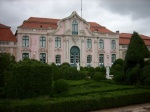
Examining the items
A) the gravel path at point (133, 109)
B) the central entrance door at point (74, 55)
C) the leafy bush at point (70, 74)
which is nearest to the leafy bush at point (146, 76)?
the gravel path at point (133, 109)

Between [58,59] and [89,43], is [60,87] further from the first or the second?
[89,43]

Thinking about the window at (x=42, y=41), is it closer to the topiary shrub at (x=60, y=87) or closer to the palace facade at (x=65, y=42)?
the palace facade at (x=65, y=42)

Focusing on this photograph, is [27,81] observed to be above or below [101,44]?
below

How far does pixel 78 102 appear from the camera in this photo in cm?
1129

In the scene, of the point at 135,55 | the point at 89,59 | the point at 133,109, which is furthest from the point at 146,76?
the point at 89,59

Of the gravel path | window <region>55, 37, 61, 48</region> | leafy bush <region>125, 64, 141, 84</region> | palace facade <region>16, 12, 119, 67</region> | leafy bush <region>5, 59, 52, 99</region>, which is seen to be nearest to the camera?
leafy bush <region>5, 59, 52, 99</region>

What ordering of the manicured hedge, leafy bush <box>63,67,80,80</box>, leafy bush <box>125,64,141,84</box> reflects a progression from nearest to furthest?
the manicured hedge, leafy bush <box>125,64,141,84</box>, leafy bush <box>63,67,80,80</box>

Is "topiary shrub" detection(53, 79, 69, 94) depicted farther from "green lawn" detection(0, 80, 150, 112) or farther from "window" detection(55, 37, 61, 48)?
"window" detection(55, 37, 61, 48)

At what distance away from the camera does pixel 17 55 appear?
112 feet

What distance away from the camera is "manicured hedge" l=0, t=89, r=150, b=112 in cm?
1002

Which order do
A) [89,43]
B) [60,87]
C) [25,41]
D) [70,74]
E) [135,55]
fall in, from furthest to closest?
[89,43], [25,41], [70,74], [135,55], [60,87]

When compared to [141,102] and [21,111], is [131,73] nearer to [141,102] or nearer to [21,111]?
[141,102]

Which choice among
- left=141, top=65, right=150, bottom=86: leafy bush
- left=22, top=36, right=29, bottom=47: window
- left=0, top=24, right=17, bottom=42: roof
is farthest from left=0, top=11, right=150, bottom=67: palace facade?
left=141, top=65, right=150, bottom=86: leafy bush

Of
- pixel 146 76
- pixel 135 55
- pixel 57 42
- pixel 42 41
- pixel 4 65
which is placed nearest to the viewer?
pixel 4 65
